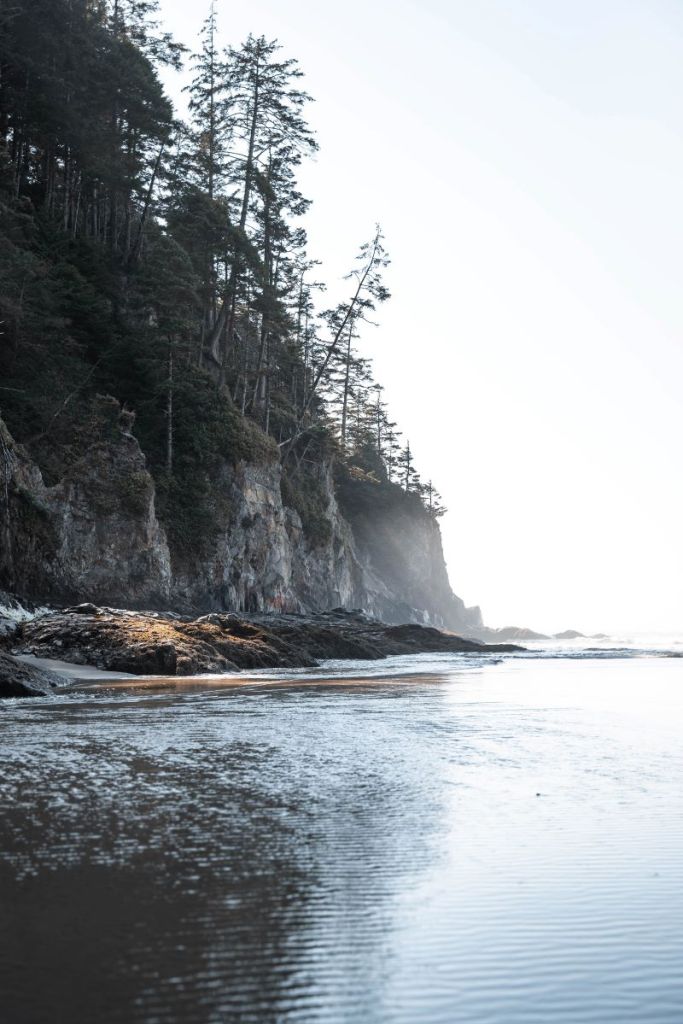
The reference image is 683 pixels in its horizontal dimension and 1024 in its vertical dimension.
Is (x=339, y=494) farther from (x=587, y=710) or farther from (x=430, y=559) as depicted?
(x=587, y=710)

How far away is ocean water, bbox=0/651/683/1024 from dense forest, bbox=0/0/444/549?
73.7 ft

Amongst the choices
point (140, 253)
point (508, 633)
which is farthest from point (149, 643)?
point (508, 633)

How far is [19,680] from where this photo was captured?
38.3 ft

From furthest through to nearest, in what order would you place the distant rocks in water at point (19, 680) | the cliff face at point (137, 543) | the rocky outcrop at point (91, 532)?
the cliff face at point (137, 543) → the rocky outcrop at point (91, 532) → the distant rocks in water at point (19, 680)

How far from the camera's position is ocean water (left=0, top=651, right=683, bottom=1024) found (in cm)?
258

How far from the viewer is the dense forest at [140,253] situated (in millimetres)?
30969

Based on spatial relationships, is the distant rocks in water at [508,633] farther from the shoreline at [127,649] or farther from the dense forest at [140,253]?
the shoreline at [127,649]

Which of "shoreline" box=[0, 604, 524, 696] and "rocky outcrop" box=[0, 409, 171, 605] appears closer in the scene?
"shoreline" box=[0, 604, 524, 696]

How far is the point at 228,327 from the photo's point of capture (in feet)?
152

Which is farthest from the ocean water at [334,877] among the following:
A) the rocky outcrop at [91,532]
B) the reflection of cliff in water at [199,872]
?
the rocky outcrop at [91,532]

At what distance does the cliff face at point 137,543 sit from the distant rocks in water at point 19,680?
357 inches

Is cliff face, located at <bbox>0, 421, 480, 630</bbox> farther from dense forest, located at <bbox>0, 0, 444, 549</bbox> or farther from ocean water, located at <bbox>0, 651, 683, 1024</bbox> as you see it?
ocean water, located at <bbox>0, 651, 683, 1024</bbox>

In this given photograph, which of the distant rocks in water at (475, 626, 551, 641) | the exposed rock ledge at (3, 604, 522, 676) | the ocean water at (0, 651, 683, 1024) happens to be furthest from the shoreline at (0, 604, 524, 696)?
the distant rocks in water at (475, 626, 551, 641)

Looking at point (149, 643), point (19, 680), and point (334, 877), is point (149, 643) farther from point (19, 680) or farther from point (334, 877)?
point (334, 877)
